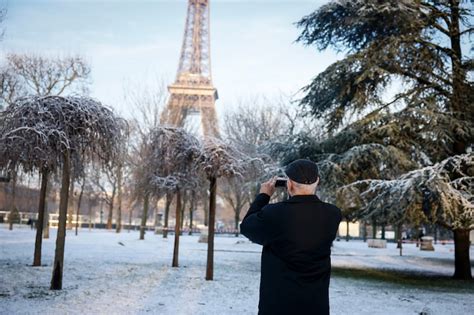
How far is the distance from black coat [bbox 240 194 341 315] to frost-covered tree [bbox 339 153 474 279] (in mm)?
7387

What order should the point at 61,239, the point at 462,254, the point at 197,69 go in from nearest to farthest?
the point at 61,239
the point at 462,254
the point at 197,69

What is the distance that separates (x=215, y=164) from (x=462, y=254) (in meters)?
7.35

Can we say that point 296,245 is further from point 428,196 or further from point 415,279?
point 415,279

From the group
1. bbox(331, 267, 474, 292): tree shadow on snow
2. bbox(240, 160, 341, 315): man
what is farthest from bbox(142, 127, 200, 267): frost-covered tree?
bbox(240, 160, 341, 315): man

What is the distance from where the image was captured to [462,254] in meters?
12.1

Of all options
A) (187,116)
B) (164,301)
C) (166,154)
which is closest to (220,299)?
(164,301)

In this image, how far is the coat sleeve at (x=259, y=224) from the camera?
263 centimetres

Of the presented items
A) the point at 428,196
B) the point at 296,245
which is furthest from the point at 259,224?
the point at 428,196

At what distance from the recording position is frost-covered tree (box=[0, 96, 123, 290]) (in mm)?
7109

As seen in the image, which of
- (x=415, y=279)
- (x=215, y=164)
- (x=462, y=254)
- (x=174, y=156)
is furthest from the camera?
(x=462, y=254)

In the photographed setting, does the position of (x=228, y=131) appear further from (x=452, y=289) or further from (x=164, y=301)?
(x=164, y=301)

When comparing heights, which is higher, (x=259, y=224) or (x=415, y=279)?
(x=259, y=224)

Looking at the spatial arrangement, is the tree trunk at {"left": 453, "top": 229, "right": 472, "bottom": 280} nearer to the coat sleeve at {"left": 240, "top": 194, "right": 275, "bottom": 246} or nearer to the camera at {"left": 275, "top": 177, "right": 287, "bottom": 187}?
the camera at {"left": 275, "top": 177, "right": 287, "bottom": 187}

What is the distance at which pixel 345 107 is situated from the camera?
12.8 m
